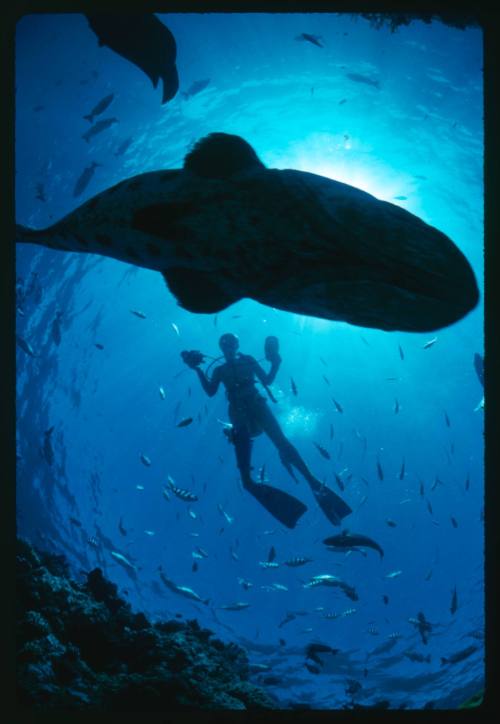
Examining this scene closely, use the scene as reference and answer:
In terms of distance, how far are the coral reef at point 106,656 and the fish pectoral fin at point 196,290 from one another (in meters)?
4.04

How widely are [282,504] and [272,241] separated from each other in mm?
6025

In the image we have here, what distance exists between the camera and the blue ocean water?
1089 centimetres

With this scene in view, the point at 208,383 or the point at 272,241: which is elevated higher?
the point at 208,383

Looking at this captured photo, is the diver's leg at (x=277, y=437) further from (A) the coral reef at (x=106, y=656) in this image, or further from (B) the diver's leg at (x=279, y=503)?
(A) the coral reef at (x=106, y=656)

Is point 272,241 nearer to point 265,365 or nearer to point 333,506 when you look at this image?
point 333,506

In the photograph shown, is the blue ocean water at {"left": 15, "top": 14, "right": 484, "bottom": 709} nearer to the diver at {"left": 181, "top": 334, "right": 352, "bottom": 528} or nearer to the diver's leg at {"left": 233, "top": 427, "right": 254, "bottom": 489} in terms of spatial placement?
the diver at {"left": 181, "top": 334, "right": 352, "bottom": 528}

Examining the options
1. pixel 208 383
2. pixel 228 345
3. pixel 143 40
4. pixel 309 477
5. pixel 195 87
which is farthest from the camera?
pixel 195 87

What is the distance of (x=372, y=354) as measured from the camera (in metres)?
25.8

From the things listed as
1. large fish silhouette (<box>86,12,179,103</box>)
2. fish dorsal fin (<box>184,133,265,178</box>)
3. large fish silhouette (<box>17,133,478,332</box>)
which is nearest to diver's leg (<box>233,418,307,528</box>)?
large fish silhouette (<box>17,133,478,332</box>)

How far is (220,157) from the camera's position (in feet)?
7.98

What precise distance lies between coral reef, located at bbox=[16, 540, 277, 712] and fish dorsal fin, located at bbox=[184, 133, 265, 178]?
482 centimetres

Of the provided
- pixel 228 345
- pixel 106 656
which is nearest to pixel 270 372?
pixel 228 345
